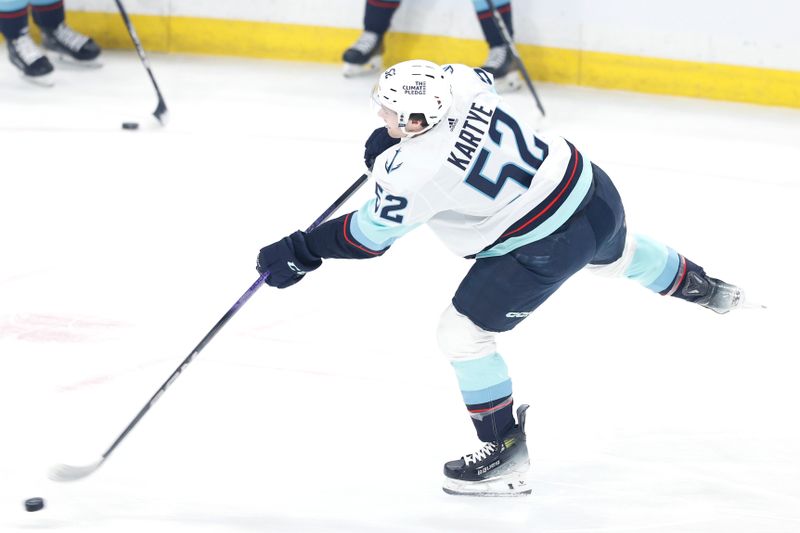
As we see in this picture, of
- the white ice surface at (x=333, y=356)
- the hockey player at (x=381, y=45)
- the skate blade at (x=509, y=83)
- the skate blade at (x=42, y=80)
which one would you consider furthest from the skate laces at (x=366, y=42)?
the skate blade at (x=42, y=80)

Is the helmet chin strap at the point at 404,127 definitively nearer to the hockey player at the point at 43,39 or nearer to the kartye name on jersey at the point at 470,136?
the kartye name on jersey at the point at 470,136

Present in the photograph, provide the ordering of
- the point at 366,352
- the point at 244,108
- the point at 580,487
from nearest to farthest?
→ the point at 580,487 → the point at 366,352 → the point at 244,108

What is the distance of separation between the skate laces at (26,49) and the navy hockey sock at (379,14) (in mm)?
1666

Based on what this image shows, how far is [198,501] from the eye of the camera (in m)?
2.41

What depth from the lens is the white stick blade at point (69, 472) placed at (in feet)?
7.83

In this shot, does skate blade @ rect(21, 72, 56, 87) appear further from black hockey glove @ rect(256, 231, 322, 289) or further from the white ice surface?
black hockey glove @ rect(256, 231, 322, 289)

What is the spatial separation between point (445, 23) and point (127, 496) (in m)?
3.98

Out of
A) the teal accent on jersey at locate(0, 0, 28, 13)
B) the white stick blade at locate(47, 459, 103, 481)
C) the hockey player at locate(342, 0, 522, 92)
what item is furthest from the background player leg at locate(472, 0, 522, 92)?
the white stick blade at locate(47, 459, 103, 481)

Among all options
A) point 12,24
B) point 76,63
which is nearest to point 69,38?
point 76,63

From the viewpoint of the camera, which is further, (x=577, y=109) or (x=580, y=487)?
(x=577, y=109)

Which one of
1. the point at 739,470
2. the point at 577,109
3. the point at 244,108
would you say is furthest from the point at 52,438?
the point at 577,109

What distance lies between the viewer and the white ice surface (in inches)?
96.2

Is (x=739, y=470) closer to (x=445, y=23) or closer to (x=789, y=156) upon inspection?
(x=789, y=156)

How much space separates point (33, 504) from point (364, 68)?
3.87m
